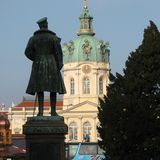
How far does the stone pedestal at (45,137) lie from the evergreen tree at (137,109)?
59.0 ft

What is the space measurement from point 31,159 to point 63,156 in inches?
27.2

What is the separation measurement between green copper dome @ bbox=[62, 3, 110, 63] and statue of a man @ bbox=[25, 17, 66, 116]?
329ft

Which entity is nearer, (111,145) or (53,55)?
(53,55)

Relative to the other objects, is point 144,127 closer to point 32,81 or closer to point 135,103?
point 135,103

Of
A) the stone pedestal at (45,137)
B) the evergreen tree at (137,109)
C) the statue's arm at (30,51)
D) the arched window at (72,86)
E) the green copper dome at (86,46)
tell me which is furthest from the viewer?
the green copper dome at (86,46)

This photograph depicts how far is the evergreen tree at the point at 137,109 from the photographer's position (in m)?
32.7

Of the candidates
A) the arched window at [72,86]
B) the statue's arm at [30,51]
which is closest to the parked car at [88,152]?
the statue's arm at [30,51]

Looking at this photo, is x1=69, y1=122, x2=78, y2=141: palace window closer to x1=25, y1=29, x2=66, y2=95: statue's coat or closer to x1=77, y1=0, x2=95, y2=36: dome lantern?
x1=77, y1=0, x2=95, y2=36: dome lantern

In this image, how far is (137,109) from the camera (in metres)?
32.8

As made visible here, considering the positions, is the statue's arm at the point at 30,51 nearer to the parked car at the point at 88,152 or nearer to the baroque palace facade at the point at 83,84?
the parked car at the point at 88,152

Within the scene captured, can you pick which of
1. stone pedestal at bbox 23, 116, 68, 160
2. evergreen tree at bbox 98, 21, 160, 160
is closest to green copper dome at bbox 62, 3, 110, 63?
evergreen tree at bbox 98, 21, 160, 160

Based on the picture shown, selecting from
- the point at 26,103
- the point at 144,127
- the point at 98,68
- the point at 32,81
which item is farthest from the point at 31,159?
the point at 26,103

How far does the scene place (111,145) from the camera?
111 ft

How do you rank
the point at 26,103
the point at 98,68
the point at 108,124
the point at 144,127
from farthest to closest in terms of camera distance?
1. the point at 26,103
2. the point at 98,68
3. the point at 108,124
4. the point at 144,127
